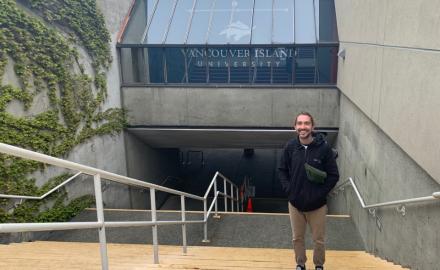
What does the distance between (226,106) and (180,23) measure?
2.75 metres

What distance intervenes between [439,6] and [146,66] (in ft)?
26.4

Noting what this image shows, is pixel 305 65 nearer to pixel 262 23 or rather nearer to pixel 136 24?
pixel 262 23

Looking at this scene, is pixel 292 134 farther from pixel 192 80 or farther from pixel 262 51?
pixel 192 80

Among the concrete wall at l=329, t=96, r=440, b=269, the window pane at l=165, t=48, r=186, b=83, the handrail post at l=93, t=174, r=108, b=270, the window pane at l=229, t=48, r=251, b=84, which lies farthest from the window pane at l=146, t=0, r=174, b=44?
the handrail post at l=93, t=174, r=108, b=270

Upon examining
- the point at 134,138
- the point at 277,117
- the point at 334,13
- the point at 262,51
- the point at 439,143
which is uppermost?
the point at 334,13

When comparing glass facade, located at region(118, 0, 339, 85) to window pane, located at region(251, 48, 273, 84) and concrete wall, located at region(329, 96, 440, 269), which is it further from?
concrete wall, located at region(329, 96, 440, 269)

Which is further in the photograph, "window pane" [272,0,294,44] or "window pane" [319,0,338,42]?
"window pane" [272,0,294,44]

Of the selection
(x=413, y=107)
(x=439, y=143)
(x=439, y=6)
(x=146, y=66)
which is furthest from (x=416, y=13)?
(x=146, y=66)

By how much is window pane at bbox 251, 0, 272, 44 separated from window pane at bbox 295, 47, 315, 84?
0.88 m

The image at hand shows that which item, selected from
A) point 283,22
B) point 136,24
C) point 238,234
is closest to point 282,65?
point 283,22

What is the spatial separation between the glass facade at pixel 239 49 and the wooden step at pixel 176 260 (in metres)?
5.67

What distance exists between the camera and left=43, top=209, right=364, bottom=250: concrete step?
6.36 meters

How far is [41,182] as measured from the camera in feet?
22.0

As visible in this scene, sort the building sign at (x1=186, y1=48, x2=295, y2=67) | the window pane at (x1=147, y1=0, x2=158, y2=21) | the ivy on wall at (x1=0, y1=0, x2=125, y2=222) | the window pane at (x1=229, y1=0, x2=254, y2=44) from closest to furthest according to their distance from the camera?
the ivy on wall at (x1=0, y1=0, x2=125, y2=222) → the building sign at (x1=186, y1=48, x2=295, y2=67) → the window pane at (x1=229, y1=0, x2=254, y2=44) → the window pane at (x1=147, y1=0, x2=158, y2=21)
